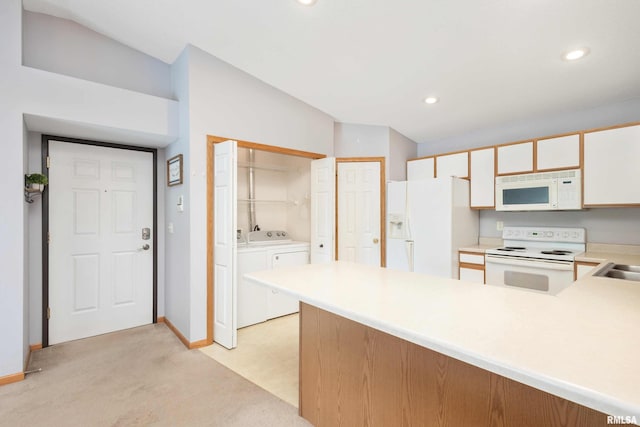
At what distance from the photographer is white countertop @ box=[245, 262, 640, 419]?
26.0 inches

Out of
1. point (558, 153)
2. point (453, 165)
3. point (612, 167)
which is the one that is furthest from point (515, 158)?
point (612, 167)

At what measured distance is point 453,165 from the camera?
12.4ft

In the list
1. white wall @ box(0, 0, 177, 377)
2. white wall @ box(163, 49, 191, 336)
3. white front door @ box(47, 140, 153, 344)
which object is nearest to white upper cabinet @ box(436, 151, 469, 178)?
white wall @ box(163, 49, 191, 336)

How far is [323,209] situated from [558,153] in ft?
8.31

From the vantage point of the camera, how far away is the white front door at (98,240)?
2.91m

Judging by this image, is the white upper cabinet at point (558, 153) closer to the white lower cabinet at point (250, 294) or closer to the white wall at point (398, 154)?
the white wall at point (398, 154)

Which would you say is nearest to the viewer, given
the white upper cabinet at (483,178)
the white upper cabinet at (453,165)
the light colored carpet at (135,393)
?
the light colored carpet at (135,393)

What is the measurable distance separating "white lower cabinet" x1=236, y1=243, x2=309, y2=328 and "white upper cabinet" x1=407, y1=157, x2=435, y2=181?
1829 mm

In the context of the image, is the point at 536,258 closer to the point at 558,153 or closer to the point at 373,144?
the point at 558,153

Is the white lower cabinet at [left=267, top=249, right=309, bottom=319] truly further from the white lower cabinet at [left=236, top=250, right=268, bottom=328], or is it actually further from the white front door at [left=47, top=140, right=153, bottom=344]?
the white front door at [left=47, top=140, right=153, bottom=344]

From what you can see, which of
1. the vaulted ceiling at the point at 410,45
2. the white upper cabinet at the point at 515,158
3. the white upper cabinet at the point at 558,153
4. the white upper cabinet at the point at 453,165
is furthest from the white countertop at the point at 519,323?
the white upper cabinet at the point at 453,165

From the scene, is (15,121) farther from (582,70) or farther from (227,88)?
(582,70)

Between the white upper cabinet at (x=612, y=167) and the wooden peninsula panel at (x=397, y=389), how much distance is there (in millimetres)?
2749

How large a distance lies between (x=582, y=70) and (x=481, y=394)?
Result: 2.78m
